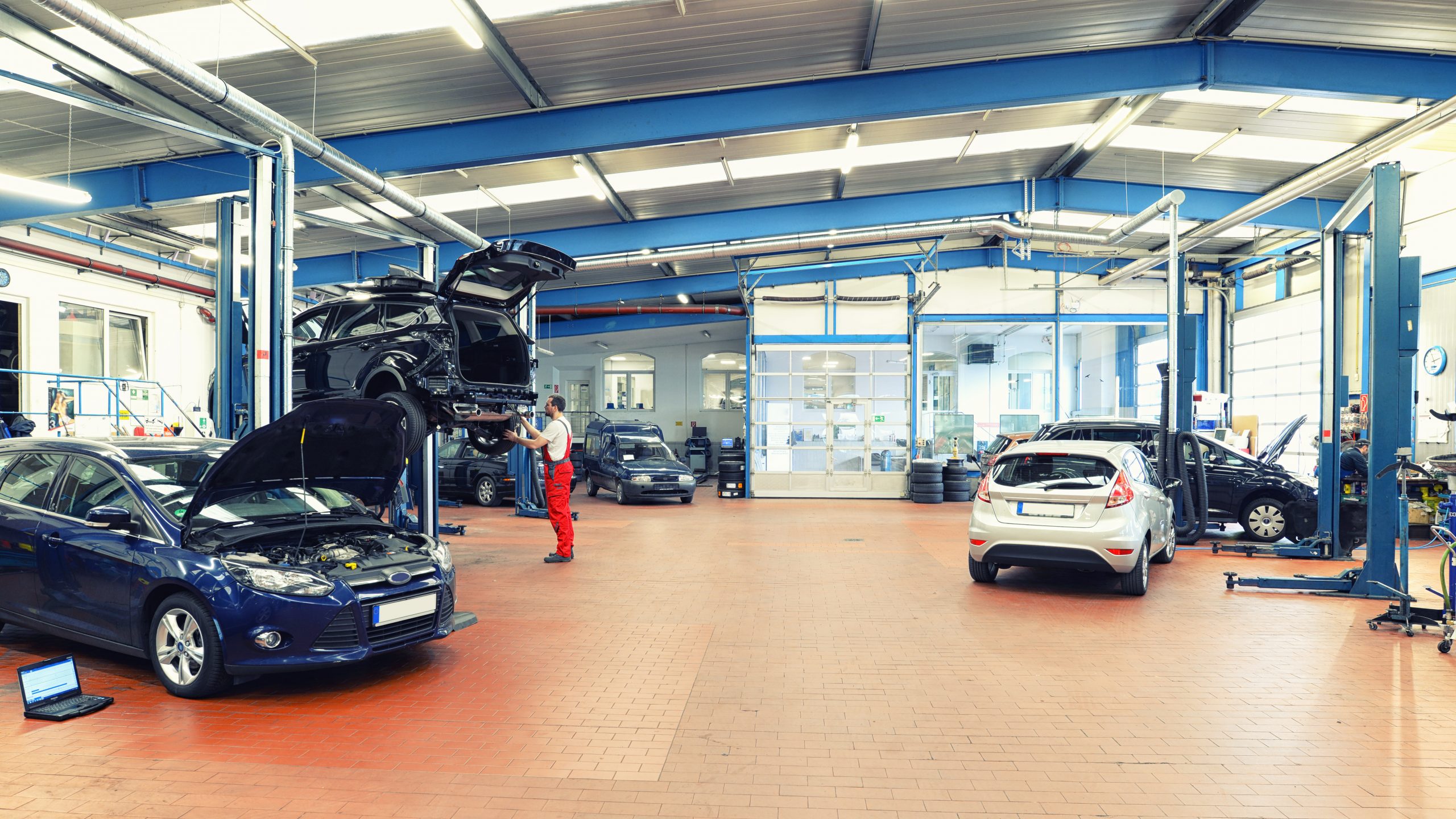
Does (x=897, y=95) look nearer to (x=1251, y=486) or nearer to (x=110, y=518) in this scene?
(x=1251, y=486)

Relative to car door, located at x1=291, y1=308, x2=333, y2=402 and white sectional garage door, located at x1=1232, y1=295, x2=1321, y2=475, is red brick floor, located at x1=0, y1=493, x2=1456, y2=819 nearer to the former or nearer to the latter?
car door, located at x1=291, y1=308, x2=333, y2=402

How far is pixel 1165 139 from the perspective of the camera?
39.8 feet

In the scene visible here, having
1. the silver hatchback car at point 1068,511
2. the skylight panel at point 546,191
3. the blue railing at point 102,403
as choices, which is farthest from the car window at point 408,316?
the silver hatchback car at point 1068,511

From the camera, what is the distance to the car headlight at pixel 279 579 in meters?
4.45

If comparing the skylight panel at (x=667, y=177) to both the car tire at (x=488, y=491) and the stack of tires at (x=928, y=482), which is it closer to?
the car tire at (x=488, y=491)

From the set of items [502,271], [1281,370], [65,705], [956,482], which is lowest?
[956,482]

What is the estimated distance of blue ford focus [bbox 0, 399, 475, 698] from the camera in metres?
4.46

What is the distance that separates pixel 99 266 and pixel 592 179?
28.1 ft

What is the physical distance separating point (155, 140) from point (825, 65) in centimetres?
774

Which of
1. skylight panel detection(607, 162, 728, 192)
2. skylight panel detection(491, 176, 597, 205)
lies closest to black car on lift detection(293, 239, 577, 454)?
skylight panel detection(491, 176, 597, 205)

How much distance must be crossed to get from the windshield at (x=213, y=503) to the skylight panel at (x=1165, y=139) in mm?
11511

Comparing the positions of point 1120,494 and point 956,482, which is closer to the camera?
point 1120,494

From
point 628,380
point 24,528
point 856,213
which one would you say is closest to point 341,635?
point 24,528

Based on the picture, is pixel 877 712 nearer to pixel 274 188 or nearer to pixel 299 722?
pixel 299 722
